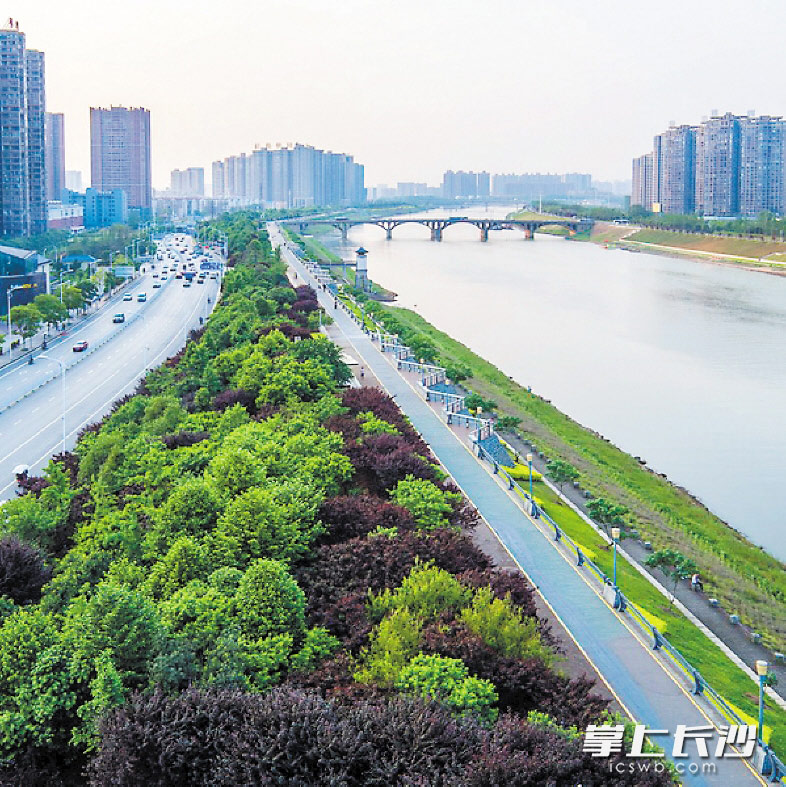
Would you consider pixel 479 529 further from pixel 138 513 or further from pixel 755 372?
pixel 755 372

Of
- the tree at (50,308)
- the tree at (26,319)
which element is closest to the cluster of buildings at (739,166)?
the tree at (50,308)

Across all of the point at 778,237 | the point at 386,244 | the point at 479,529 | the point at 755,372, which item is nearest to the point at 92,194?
the point at 386,244

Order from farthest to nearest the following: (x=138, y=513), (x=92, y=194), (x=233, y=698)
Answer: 1. (x=92, y=194)
2. (x=138, y=513)
3. (x=233, y=698)

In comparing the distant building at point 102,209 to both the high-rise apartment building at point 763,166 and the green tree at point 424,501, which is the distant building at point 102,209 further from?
the green tree at point 424,501

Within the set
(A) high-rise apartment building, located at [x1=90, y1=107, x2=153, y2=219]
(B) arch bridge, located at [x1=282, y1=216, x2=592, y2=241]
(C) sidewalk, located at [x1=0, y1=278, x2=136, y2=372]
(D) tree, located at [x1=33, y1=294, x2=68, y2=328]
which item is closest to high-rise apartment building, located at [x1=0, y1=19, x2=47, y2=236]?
(C) sidewalk, located at [x1=0, y1=278, x2=136, y2=372]

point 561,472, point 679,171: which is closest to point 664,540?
point 561,472

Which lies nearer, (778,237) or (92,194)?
(778,237)

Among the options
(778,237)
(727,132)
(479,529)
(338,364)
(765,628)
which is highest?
(727,132)
